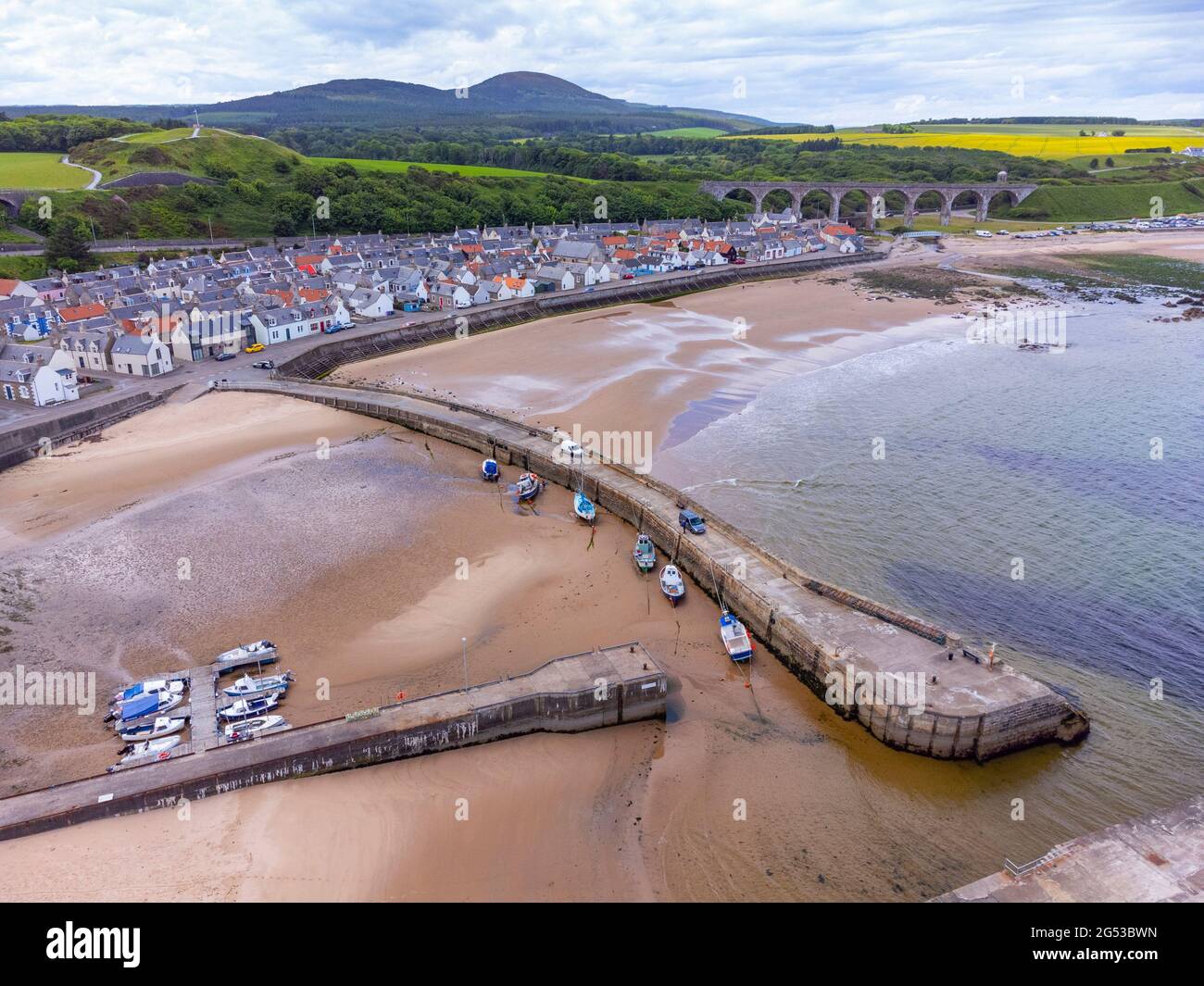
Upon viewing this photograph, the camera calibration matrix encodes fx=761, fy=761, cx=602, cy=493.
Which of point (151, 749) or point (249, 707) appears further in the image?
point (249, 707)

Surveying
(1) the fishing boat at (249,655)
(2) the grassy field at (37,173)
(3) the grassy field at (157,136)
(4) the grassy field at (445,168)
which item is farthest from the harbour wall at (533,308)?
(3) the grassy field at (157,136)

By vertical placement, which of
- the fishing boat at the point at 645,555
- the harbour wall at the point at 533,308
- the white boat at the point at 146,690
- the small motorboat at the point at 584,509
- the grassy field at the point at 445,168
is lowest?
the white boat at the point at 146,690

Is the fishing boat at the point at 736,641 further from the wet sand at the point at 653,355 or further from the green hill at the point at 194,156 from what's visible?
the green hill at the point at 194,156

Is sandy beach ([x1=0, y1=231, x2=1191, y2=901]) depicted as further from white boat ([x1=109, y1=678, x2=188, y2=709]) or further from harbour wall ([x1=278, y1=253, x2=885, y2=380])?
harbour wall ([x1=278, y1=253, x2=885, y2=380])

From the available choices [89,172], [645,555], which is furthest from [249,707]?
[89,172]

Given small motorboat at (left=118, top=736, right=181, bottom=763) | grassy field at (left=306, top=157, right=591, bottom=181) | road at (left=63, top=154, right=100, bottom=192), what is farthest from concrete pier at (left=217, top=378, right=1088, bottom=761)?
grassy field at (left=306, top=157, right=591, bottom=181)

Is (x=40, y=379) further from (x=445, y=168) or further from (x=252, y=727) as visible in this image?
(x=445, y=168)
